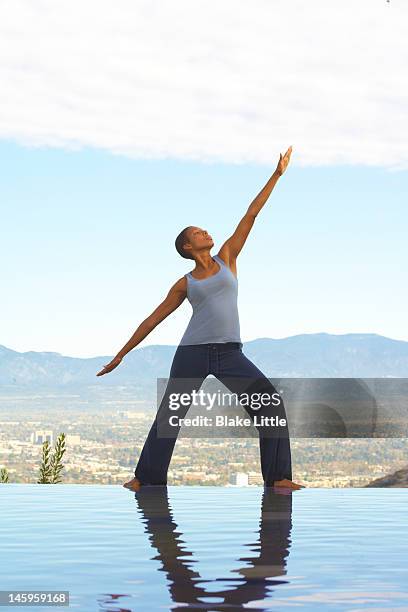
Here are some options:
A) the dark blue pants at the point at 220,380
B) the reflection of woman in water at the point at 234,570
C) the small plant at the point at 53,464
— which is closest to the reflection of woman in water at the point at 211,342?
the dark blue pants at the point at 220,380

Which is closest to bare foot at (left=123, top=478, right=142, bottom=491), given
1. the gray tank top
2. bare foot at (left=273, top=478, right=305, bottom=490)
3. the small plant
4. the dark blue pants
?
the dark blue pants

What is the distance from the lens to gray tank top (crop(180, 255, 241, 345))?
9.14m

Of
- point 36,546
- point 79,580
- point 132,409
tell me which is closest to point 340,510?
point 36,546

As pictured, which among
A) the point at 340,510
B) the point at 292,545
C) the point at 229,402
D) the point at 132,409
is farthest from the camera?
the point at 132,409

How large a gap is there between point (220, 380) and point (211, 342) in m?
0.34

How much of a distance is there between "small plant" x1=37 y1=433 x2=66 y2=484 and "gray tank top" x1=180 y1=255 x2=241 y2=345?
5818 millimetres

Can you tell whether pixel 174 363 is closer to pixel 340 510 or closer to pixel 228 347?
pixel 228 347

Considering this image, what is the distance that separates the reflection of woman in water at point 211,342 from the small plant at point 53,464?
5.35 m

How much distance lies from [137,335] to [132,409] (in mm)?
188949

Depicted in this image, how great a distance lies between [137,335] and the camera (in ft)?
31.5

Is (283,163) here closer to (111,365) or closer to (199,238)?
(199,238)

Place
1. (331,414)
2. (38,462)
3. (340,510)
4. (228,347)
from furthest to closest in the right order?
(38,462), (331,414), (228,347), (340,510)

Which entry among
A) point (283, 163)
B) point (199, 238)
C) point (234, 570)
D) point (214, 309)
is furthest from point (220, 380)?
point (234, 570)

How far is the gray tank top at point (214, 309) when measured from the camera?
9141 mm
